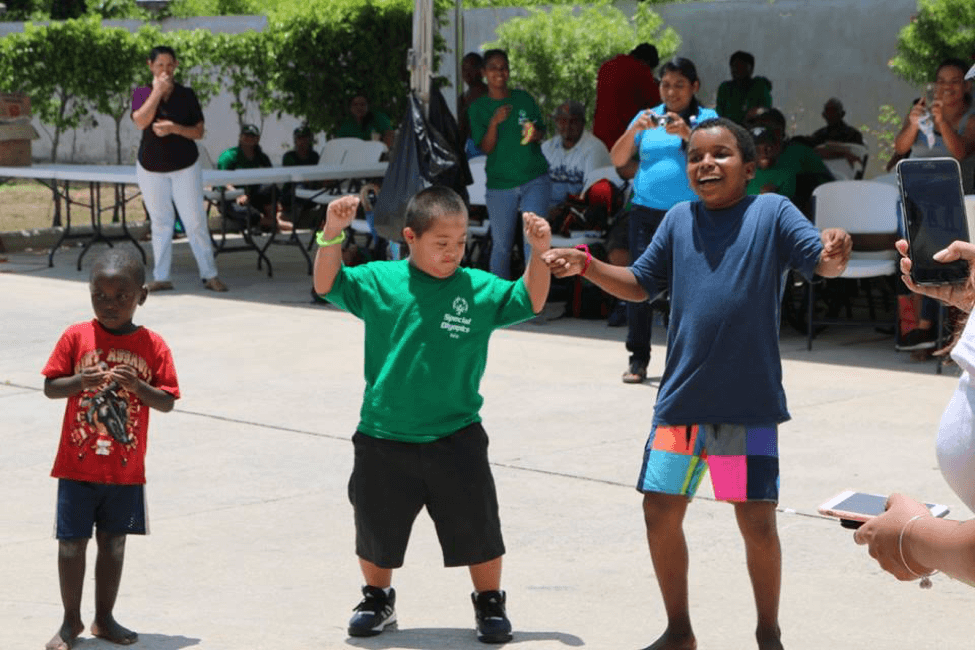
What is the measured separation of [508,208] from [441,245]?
6797 millimetres

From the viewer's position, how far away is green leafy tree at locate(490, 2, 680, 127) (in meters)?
16.4

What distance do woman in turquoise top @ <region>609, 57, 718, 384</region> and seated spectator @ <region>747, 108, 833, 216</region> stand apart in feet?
3.46

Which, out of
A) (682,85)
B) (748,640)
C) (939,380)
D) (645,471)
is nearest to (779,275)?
(645,471)

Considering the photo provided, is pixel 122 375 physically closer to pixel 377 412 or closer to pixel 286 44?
pixel 377 412

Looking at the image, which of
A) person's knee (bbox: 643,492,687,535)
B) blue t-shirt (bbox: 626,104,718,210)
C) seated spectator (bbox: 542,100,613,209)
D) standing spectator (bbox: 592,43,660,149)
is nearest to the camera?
person's knee (bbox: 643,492,687,535)

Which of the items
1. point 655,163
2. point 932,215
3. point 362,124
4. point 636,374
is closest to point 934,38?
point 362,124

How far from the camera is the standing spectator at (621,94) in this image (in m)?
12.9

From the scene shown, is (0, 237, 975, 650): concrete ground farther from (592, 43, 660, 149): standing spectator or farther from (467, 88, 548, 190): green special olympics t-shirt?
(592, 43, 660, 149): standing spectator

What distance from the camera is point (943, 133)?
9719 mm

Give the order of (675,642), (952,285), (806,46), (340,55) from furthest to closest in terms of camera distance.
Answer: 1. (806,46)
2. (340,55)
3. (675,642)
4. (952,285)

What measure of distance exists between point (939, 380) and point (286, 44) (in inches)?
368

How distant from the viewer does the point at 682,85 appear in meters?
8.51

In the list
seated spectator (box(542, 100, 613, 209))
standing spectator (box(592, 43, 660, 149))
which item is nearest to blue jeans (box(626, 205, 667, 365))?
seated spectator (box(542, 100, 613, 209))

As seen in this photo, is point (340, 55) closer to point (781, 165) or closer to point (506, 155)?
point (506, 155)
